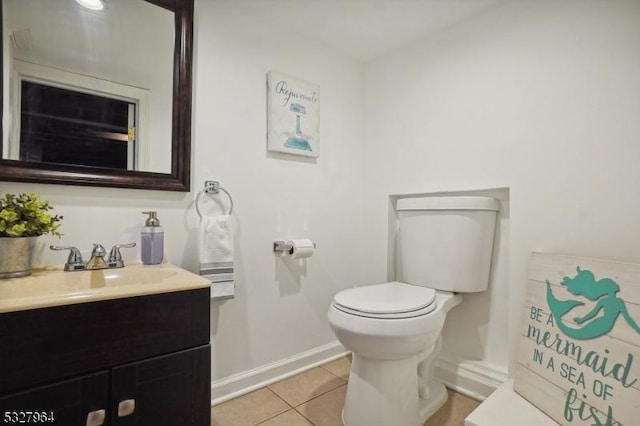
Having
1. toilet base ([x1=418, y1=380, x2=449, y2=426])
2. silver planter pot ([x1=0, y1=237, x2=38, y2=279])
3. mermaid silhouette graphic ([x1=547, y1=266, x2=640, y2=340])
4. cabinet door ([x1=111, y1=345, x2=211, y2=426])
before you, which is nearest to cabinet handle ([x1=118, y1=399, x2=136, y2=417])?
cabinet door ([x1=111, y1=345, x2=211, y2=426])

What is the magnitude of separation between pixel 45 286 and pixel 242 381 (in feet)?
3.16

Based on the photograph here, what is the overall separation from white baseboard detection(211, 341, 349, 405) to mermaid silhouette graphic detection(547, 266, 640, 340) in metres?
1.15

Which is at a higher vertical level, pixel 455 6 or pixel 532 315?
pixel 455 6

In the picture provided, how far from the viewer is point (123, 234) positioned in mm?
1234

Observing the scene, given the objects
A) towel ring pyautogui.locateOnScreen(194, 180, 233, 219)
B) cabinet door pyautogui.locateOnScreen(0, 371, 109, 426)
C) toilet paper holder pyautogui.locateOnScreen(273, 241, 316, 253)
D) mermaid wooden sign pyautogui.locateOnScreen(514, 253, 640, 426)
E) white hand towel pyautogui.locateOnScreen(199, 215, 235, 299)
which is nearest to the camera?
cabinet door pyautogui.locateOnScreen(0, 371, 109, 426)

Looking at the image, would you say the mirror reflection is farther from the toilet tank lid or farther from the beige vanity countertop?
the toilet tank lid

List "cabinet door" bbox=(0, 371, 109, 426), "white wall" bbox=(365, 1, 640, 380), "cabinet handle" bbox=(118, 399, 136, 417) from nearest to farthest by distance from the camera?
"cabinet door" bbox=(0, 371, 109, 426), "cabinet handle" bbox=(118, 399, 136, 417), "white wall" bbox=(365, 1, 640, 380)

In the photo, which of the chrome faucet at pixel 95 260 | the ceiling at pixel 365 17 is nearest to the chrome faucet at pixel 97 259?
the chrome faucet at pixel 95 260

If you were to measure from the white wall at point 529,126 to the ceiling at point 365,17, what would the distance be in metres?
0.08

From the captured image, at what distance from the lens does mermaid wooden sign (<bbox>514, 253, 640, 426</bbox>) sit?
974 millimetres

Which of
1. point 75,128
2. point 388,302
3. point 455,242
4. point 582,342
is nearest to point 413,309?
point 388,302

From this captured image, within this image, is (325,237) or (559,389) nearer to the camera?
(559,389)

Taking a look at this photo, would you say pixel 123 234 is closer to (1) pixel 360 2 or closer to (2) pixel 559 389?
(1) pixel 360 2

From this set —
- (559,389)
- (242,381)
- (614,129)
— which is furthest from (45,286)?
(614,129)
